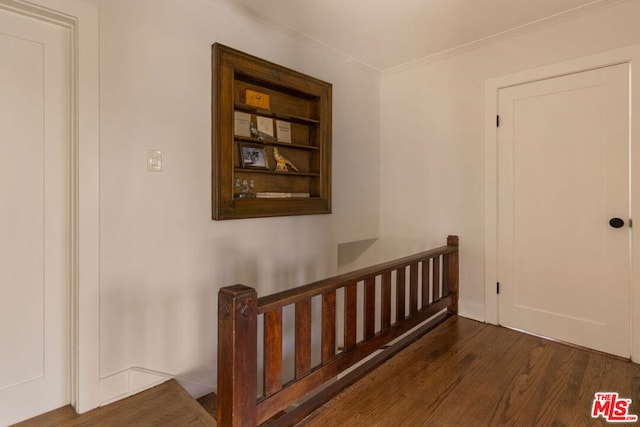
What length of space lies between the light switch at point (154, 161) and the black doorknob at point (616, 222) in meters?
2.80

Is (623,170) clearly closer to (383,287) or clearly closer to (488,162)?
(488,162)

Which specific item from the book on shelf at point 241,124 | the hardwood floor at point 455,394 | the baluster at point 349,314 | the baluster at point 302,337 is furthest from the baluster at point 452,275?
the book on shelf at point 241,124

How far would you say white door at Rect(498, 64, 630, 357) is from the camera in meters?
2.10

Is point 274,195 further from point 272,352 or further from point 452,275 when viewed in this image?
point 452,275

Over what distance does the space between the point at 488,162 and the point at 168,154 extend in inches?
90.8

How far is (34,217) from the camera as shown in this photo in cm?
159

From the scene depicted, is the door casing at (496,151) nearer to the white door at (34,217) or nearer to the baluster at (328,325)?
the baluster at (328,325)

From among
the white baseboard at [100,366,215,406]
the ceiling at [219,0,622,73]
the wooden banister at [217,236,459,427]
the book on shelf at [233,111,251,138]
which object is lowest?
the white baseboard at [100,366,215,406]

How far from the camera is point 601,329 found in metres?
2.16

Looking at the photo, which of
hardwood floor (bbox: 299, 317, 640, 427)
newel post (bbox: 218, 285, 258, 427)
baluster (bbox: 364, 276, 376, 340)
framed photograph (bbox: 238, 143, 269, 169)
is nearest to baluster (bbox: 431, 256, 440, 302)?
hardwood floor (bbox: 299, 317, 640, 427)

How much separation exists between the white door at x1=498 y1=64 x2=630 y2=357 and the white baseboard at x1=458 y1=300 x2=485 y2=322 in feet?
0.51

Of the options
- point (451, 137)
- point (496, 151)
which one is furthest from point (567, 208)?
point (451, 137)

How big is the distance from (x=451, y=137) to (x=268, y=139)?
1.57 m

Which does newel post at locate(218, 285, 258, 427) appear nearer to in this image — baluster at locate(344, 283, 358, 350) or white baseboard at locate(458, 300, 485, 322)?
baluster at locate(344, 283, 358, 350)
